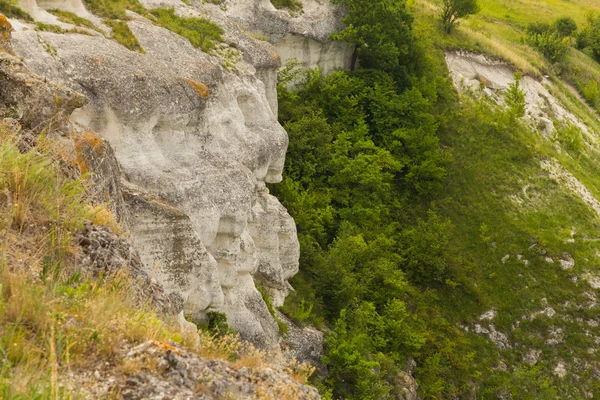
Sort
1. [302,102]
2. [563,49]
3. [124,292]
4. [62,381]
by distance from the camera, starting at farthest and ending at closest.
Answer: [563,49], [302,102], [124,292], [62,381]

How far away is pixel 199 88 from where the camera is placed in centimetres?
1606

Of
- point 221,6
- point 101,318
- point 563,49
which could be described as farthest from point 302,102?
point 563,49

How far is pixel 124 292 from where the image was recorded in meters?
6.38

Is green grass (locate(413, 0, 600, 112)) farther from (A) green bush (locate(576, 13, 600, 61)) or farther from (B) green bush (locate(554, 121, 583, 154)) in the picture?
(B) green bush (locate(554, 121, 583, 154))

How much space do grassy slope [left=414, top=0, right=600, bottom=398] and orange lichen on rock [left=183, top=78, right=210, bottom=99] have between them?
584 inches

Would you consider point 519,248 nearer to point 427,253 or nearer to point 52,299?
point 427,253

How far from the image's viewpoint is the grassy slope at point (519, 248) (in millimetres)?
25781

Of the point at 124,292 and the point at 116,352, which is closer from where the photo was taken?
the point at 116,352

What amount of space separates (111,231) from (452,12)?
36.9 m

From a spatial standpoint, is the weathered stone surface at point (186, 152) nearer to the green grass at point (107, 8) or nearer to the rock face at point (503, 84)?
the green grass at point (107, 8)

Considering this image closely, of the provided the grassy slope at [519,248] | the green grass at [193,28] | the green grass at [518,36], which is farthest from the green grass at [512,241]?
the green grass at [193,28]

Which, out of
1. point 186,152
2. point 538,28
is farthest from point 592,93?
point 186,152

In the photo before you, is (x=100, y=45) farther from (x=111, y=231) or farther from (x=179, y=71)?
(x=111, y=231)

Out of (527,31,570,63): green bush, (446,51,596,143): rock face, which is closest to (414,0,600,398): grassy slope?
(446,51,596,143): rock face
